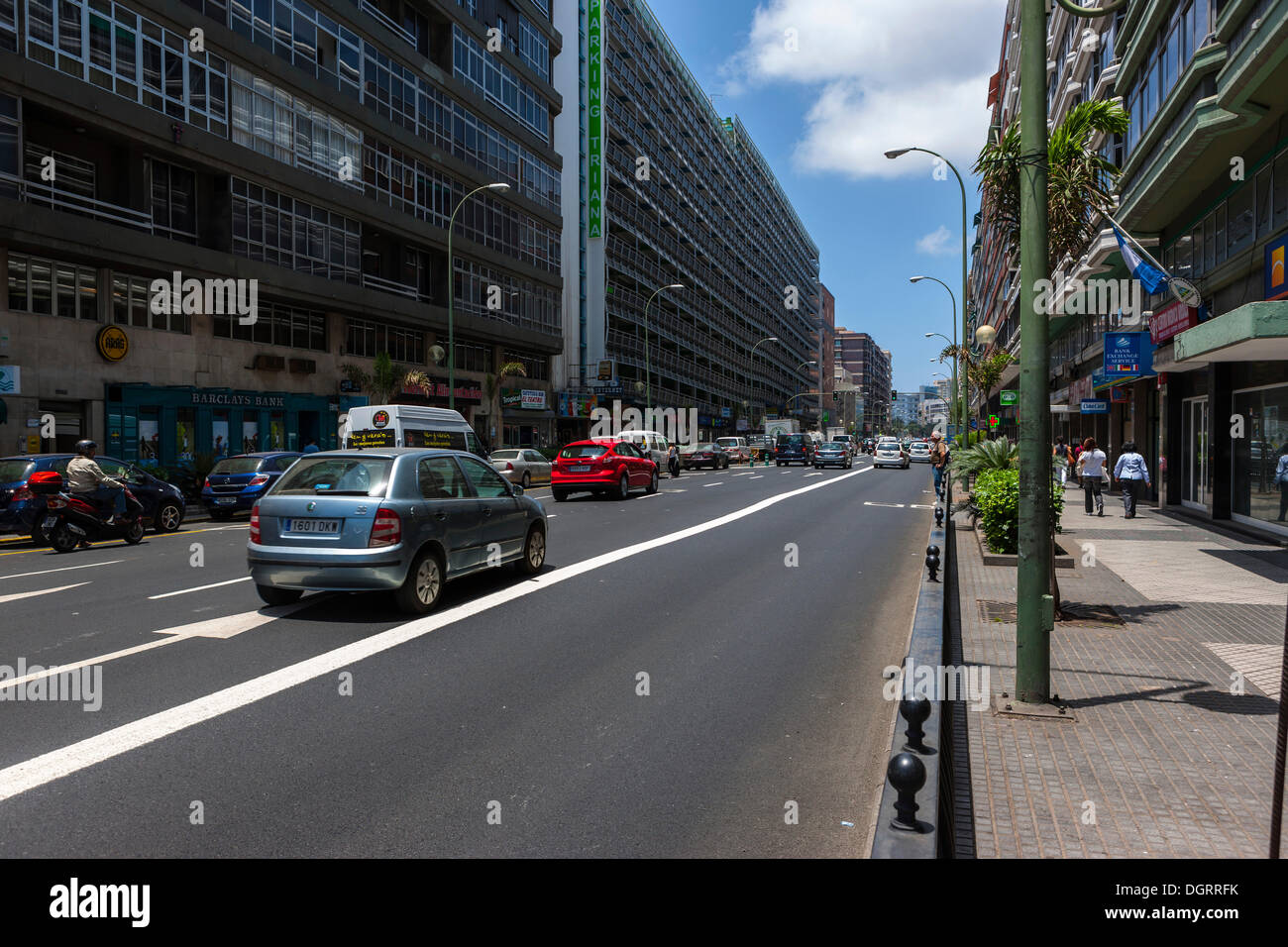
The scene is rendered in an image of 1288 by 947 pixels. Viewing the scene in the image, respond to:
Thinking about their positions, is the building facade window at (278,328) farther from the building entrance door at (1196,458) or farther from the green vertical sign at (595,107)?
the green vertical sign at (595,107)

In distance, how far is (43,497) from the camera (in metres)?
14.7

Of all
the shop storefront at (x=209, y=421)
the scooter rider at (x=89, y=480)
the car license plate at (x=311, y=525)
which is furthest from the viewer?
the shop storefront at (x=209, y=421)

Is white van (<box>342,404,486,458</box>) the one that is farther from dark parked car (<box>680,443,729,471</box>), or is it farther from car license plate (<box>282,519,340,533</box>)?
dark parked car (<box>680,443,729,471</box>)

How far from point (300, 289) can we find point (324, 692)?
2604 cm

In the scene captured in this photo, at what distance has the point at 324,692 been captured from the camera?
5715mm

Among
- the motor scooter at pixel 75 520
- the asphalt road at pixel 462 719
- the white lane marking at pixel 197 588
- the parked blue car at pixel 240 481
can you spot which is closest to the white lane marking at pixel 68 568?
the asphalt road at pixel 462 719

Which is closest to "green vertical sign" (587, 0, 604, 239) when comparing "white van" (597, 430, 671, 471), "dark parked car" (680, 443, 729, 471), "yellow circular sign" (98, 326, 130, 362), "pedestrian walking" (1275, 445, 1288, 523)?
"dark parked car" (680, 443, 729, 471)

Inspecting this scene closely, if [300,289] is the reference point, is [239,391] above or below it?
below

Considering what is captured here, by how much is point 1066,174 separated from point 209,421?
24.9m

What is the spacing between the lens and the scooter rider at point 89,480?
1389cm

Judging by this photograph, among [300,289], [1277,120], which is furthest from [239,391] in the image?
[1277,120]

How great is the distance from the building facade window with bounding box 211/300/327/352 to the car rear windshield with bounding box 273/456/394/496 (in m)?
21.1

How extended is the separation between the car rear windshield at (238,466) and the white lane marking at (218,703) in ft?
40.4

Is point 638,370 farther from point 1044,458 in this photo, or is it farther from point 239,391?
point 1044,458
